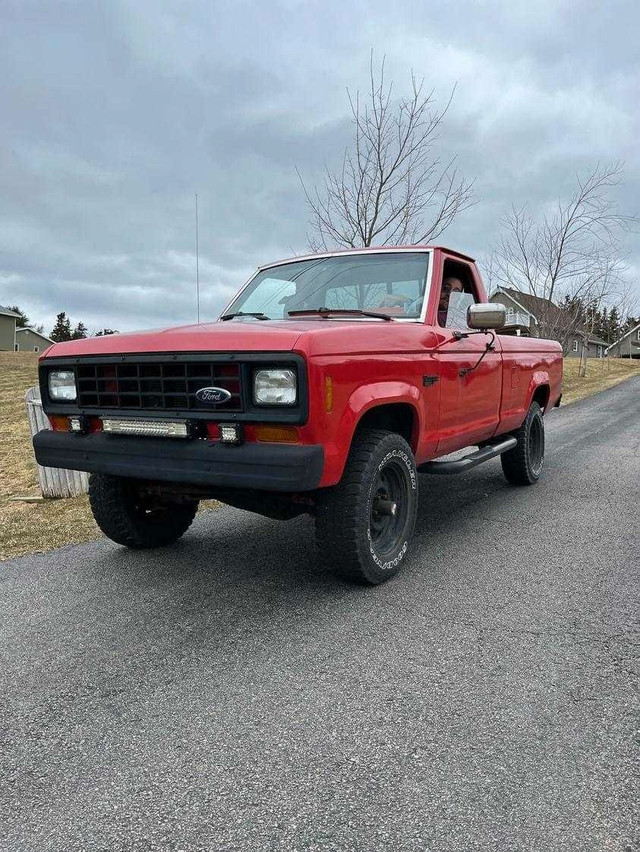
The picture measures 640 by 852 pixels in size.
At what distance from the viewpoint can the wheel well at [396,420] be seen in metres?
3.60

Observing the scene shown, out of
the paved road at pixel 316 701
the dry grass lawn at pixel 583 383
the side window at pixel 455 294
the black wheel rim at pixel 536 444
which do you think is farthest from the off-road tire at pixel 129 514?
the dry grass lawn at pixel 583 383

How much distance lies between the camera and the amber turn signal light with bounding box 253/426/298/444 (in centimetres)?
291

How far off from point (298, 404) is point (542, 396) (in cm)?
443

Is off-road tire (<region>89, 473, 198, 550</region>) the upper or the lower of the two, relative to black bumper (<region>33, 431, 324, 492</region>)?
lower

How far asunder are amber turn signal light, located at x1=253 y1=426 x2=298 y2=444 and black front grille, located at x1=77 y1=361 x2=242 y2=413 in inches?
6.1

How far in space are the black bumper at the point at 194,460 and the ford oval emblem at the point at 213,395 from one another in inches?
7.9

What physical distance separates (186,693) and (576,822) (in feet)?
4.54

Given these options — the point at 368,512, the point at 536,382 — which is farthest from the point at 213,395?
the point at 536,382

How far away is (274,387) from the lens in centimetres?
290

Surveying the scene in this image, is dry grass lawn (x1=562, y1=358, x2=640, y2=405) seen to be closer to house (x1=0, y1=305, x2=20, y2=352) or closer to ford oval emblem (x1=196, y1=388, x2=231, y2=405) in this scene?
ford oval emblem (x1=196, y1=388, x2=231, y2=405)

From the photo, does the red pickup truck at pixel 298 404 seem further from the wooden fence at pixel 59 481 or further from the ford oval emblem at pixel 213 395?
the wooden fence at pixel 59 481

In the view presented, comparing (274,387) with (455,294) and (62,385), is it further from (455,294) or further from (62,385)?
(455,294)

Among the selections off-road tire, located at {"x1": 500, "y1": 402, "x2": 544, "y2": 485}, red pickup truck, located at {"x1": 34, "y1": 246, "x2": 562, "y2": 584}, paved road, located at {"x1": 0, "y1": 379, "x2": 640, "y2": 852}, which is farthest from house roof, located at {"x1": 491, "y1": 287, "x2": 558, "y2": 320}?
paved road, located at {"x1": 0, "y1": 379, "x2": 640, "y2": 852}

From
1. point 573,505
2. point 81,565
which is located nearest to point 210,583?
point 81,565
